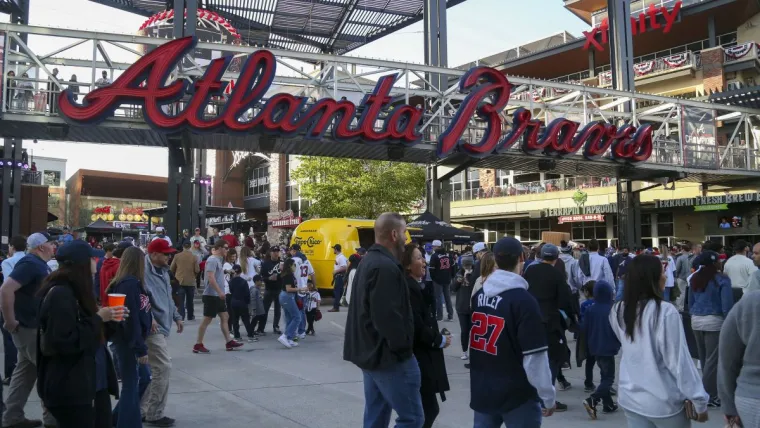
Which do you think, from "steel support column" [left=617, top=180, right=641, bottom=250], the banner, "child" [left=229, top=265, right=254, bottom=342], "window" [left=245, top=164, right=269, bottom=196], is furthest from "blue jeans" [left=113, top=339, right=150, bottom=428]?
"window" [left=245, top=164, right=269, bottom=196]

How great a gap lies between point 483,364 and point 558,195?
35957 millimetres

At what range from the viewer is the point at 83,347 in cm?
405

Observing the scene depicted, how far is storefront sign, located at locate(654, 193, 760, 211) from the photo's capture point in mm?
28266

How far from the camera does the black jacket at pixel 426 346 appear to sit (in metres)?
4.38

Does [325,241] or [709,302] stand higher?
[325,241]

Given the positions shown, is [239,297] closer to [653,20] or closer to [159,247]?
[159,247]

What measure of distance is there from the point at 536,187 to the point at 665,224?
7.93 m

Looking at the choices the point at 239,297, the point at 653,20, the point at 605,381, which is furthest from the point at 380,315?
the point at 653,20

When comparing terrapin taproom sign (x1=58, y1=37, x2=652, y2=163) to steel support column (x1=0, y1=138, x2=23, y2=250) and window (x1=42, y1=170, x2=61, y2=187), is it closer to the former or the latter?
steel support column (x1=0, y1=138, x2=23, y2=250)

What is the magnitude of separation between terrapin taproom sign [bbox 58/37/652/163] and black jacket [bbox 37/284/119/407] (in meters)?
→ 14.2

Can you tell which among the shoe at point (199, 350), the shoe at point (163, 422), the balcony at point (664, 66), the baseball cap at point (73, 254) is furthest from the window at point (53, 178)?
the baseball cap at point (73, 254)

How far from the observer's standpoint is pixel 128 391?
17.7ft

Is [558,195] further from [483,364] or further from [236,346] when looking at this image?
[483,364]

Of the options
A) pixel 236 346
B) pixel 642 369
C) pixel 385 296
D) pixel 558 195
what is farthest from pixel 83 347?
pixel 558 195
